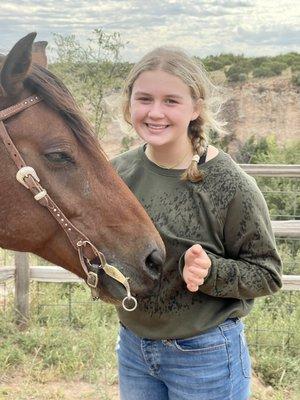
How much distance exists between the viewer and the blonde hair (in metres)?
2.03

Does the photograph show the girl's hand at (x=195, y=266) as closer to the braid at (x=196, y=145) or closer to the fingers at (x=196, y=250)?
the fingers at (x=196, y=250)

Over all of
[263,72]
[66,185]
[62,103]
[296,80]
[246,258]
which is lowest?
[263,72]

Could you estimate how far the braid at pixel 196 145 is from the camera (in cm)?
199

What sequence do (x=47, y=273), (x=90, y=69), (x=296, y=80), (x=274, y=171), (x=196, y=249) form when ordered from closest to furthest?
(x=196, y=249) < (x=274, y=171) < (x=47, y=273) < (x=90, y=69) < (x=296, y=80)

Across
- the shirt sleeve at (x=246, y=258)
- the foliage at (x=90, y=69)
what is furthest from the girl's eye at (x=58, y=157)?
the foliage at (x=90, y=69)

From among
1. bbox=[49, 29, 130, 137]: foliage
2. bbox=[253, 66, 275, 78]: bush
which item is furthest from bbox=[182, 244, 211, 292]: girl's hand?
bbox=[253, 66, 275, 78]: bush

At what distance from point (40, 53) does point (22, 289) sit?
2.86 metres

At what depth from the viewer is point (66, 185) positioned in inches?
84.4

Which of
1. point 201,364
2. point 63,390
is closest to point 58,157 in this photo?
point 201,364

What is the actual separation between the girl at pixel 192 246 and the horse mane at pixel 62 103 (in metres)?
0.19

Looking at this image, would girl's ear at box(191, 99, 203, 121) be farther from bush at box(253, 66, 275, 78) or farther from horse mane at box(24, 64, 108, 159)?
bush at box(253, 66, 275, 78)

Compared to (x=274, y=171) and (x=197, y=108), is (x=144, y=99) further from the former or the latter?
(x=274, y=171)

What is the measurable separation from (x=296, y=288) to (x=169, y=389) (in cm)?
268

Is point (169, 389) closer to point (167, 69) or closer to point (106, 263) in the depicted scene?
point (106, 263)
